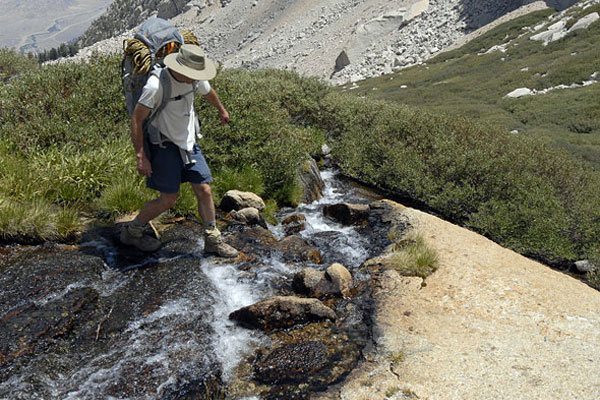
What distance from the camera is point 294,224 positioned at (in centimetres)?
912

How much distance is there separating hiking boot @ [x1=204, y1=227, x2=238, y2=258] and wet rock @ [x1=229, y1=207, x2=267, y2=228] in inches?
58.6

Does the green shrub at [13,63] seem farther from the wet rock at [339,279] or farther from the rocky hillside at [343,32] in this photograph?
the rocky hillside at [343,32]

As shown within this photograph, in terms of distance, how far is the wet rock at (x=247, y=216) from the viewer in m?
8.11

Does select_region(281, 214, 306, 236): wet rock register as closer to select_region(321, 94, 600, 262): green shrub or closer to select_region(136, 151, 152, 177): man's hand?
select_region(321, 94, 600, 262): green shrub

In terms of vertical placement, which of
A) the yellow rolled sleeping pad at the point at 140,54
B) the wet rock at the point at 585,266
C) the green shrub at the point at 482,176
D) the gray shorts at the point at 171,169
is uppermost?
the yellow rolled sleeping pad at the point at 140,54

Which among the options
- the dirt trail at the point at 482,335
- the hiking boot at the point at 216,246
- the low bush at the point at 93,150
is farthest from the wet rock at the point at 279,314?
the low bush at the point at 93,150

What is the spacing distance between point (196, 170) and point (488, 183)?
8611mm

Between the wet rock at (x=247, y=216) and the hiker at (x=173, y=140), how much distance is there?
1749mm

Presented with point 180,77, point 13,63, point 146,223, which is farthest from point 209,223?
point 13,63

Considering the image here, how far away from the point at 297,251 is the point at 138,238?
269 centimetres

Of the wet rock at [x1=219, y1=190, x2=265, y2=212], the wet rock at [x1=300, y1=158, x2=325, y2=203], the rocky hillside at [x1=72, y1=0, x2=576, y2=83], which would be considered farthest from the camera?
the rocky hillside at [x1=72, y1=0, x2=576, y2=83]

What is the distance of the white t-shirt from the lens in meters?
4.58

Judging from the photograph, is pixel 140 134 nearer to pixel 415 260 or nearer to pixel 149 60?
pixel 149 60

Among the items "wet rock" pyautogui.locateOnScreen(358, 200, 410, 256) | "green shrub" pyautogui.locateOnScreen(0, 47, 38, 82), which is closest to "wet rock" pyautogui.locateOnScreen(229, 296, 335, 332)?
"wet rock" pyautogui.locateOnScreen(358, 200, 410, 256)
